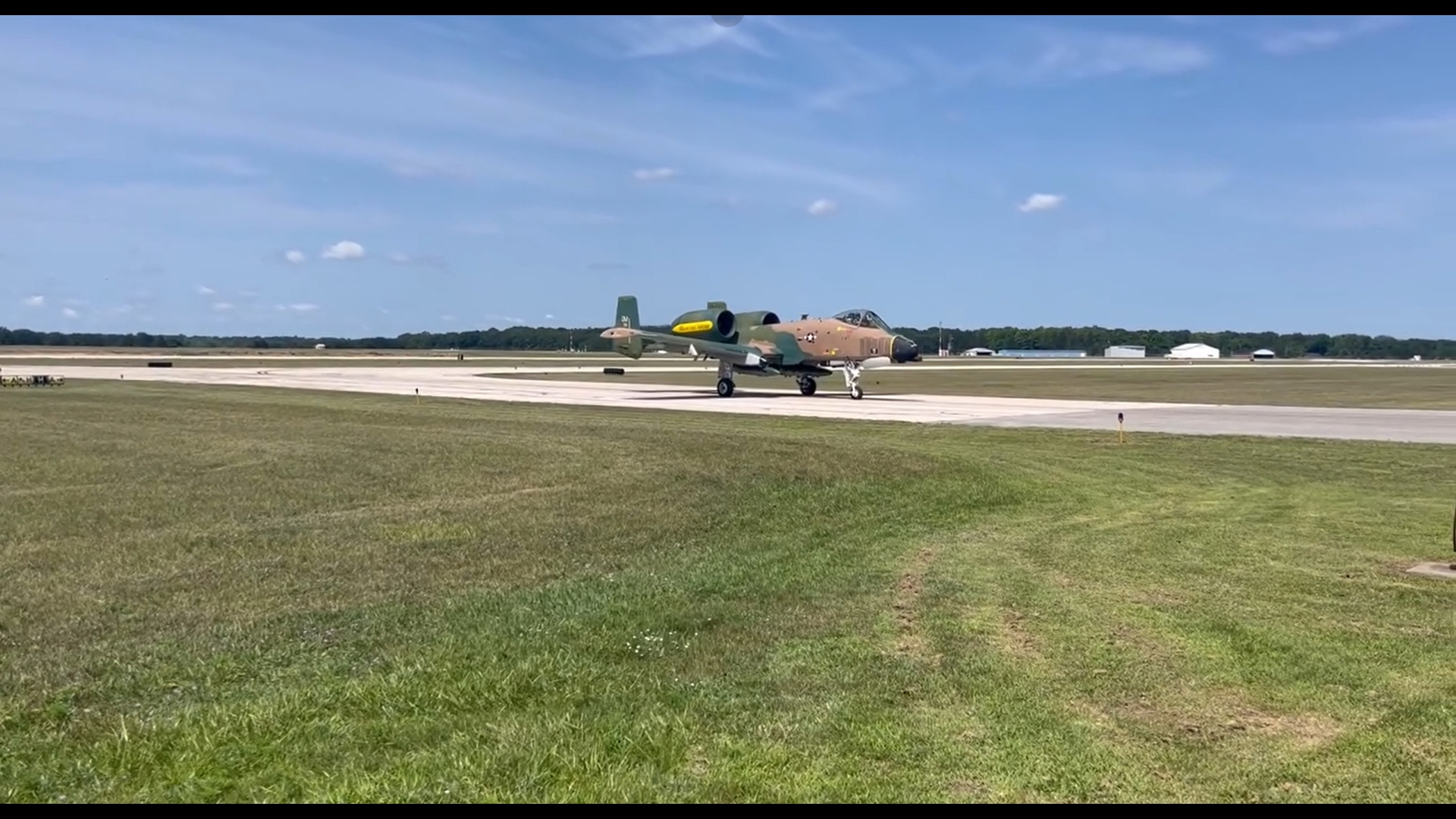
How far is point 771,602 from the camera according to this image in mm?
8820

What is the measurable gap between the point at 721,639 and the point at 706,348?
120ft

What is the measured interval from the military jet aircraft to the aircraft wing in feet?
0.10

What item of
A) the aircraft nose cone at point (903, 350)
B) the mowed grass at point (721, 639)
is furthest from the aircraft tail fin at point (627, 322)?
the mowed grass at point (721, 639)

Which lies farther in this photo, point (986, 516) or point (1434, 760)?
point (986, 516)

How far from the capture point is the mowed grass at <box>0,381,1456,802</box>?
5.30 metres

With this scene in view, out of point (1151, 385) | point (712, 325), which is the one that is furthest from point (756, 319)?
point (1151, 385)

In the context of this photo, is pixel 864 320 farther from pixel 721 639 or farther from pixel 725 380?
pixel 721 639

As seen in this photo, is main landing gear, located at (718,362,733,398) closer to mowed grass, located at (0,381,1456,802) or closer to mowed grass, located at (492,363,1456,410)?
mowed grass, located at (492,363,1456,410)

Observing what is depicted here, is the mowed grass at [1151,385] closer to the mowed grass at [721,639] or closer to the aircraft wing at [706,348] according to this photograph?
the aircraft wing at [706,348]

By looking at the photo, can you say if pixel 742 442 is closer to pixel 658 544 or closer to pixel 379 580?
pixel 658 544

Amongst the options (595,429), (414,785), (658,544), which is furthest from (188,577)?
(595,429)

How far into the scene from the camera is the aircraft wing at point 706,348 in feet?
142

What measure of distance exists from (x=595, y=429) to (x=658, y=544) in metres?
13.6

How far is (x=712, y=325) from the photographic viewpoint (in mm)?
43625
